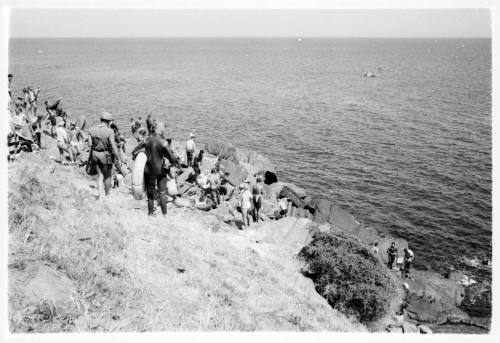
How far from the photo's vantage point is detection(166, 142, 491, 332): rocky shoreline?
16.5m

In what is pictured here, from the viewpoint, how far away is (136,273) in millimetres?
7637

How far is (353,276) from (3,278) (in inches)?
421

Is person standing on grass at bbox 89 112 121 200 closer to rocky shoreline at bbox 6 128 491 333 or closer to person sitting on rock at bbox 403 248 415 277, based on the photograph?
rocky shoreline at bbox 6 128 491 333

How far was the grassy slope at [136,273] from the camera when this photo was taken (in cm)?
632

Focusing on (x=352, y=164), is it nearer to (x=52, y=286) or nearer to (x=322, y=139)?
(x=322, y=139)

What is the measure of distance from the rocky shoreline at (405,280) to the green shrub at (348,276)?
116 cm

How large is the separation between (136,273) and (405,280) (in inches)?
607

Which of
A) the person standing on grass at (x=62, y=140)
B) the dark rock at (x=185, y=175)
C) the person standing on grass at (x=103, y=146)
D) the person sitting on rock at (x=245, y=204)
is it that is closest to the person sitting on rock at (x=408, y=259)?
the person sitting on rock at (x=245, y=204)

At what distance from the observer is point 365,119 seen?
4969cm

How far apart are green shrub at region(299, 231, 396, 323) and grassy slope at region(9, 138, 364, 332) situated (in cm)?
138

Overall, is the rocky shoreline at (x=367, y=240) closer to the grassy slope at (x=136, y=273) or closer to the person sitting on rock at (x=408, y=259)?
the person sitting on rock at (x=408, y=259)

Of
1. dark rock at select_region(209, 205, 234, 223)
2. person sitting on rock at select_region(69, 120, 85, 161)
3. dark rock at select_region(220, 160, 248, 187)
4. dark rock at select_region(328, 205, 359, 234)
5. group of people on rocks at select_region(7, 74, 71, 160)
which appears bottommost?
dark rock at select_region(328, 205, 359, 234)

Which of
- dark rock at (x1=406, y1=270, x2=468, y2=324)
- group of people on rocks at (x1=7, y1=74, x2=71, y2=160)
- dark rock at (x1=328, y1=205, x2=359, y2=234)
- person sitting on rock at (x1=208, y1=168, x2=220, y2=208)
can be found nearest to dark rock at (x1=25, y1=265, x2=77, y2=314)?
group of people on rocks at (x1=7, y1=74, x2=71, y2=160)

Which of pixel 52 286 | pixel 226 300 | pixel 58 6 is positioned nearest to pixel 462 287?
pixel 226 300
